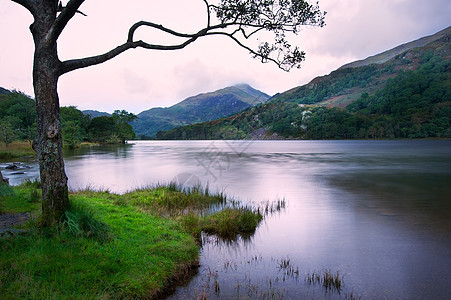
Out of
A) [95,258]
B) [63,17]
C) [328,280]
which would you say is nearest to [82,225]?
[95,258]

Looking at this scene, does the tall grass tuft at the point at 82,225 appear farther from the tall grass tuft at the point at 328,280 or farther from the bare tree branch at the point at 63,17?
the tall grass tuft at the point at 328,280

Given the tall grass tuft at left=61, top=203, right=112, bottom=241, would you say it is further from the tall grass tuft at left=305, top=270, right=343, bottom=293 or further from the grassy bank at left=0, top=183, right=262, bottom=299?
the tall grass tuft at left=305, top=270, right=343, bottom=293

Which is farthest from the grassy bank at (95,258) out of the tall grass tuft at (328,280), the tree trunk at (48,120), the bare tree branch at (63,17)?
the bare tree branch at (63,17)

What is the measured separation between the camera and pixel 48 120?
20.5ft

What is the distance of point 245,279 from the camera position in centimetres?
677

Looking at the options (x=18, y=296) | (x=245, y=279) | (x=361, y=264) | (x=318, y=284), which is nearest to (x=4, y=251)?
(x=18, y=296)

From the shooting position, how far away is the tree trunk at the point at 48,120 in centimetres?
625

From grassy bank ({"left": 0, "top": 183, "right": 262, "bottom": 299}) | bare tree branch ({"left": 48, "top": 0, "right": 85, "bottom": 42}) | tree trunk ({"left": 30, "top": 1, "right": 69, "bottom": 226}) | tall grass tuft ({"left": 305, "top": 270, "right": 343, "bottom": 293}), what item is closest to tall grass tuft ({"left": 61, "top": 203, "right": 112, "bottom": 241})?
grassy bank ({"left": 0, "top": 183, "right": 262, "bottom": 299})

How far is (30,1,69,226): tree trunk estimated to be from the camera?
6.25 m

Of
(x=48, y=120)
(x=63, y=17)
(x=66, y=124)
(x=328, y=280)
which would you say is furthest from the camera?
(x=66, y=124)

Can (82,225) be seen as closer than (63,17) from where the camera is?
No

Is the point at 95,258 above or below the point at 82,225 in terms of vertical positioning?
below

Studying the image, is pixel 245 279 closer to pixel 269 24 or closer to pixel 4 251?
pixel 4 251

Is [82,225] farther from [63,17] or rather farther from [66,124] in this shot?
[66,124]
